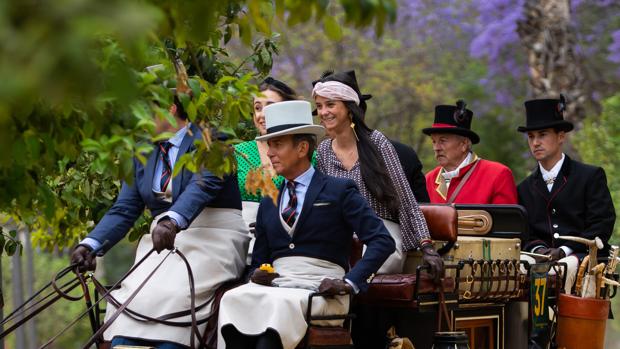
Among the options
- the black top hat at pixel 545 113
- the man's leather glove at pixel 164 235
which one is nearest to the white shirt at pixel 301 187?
the man's leather glove at pixel 164 235

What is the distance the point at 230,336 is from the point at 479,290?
1720mm

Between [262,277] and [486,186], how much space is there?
10.3ft

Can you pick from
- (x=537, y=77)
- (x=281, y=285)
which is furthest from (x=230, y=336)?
(x=537, y=77)

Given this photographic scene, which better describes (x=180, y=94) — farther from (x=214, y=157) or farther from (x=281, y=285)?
(x=281, y=285)

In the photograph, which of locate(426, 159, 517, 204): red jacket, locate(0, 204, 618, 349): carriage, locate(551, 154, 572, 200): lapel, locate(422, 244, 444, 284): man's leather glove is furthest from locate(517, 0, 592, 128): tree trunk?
locate(422, 244, 444, 284): man's leather glove

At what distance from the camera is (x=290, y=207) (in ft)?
19.0

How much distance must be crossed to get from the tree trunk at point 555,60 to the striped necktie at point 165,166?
28.0 ft

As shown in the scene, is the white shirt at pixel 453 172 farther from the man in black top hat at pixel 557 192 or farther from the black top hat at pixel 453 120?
the man in black top hat at pixel 557 192

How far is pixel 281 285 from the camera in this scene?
5520 millimetres

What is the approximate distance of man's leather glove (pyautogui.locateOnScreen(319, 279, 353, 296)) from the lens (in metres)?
5.22

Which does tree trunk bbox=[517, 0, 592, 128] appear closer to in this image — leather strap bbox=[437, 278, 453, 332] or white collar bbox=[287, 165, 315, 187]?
leather strap bbox=[437, 278, 453, 332]

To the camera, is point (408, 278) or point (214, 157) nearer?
point (214, 157)

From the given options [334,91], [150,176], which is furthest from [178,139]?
[334,91]

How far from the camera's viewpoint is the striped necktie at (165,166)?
19.7ft
